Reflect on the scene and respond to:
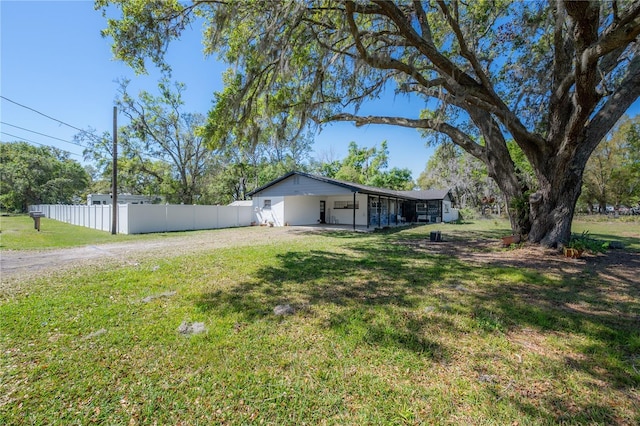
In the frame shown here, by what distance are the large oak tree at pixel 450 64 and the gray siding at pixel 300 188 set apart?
7.14m

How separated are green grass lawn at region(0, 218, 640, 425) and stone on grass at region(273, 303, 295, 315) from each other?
9 cm

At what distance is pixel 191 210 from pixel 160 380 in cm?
1545

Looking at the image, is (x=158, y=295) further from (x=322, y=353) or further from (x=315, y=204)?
(x=315, y=204)

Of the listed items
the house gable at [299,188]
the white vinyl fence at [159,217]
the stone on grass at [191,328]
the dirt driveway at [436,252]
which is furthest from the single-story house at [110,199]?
the stone on grass at [191,328]

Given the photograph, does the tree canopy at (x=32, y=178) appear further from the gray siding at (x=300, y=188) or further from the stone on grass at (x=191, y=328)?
the stone on grass at (x=191, y=328)

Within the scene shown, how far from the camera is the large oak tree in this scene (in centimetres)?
564

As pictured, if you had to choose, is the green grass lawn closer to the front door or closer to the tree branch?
the tree branch

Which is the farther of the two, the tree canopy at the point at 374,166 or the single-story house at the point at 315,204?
the tree canopy at the point at 374,166

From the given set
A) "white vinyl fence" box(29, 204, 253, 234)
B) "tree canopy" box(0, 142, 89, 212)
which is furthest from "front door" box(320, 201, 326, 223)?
"tree canopy" box(0, 142, 89, 212)

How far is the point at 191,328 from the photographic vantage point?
3.15 meters

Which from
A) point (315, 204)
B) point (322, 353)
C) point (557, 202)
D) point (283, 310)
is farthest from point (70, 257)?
point (315, 204)

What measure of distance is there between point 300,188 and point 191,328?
14.8 meters

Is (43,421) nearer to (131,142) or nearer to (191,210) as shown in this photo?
(191,210)

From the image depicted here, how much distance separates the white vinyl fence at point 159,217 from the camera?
1338 centimetres
